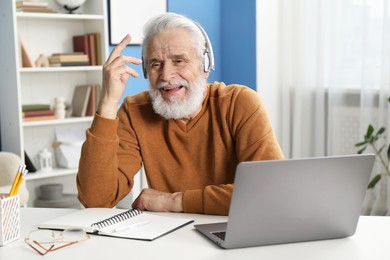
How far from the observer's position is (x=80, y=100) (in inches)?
160

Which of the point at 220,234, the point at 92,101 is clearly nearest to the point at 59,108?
the point at 92,101

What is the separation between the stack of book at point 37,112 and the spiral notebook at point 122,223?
2226 mm

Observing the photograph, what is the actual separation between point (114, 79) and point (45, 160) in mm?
2177

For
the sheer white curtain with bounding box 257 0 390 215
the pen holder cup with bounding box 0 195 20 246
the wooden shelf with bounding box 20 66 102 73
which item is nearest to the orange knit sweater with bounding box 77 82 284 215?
the pen holder cup with bounding box 0 195 20 246

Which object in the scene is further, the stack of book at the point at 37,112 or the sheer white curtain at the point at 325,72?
the sheer white curtain at the point at 325,72

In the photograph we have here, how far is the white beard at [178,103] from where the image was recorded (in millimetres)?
2020

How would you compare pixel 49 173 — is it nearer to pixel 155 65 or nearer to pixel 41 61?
pixel 41 61

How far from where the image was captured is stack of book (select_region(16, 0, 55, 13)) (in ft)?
12.2

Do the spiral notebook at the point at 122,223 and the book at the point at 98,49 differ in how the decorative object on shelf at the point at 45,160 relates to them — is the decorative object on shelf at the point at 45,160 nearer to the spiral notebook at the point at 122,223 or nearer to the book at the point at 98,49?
the book at the point at 98,49

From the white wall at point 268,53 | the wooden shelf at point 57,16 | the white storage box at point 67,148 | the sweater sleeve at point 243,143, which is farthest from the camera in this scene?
the white wall at point 268,53

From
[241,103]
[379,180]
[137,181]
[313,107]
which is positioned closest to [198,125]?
[241,103]

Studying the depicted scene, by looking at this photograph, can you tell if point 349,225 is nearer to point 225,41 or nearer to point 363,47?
point 363,47

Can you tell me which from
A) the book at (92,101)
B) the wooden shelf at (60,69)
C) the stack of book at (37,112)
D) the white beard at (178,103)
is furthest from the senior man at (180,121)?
the book at (92,101)

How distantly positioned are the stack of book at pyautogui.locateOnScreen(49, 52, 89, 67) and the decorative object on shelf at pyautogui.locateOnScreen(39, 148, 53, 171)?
55 cm
